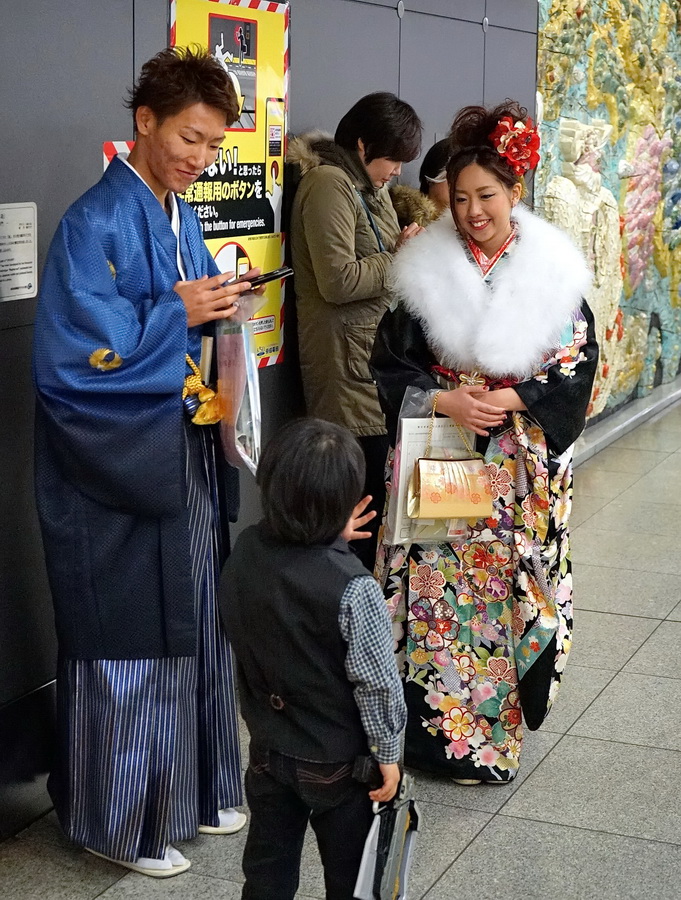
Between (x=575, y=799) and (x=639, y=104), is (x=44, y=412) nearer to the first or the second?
(x=575, y=799)

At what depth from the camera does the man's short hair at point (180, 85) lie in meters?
2.49

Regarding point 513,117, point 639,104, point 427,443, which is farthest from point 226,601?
point 639,104

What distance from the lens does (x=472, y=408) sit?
2.90 m

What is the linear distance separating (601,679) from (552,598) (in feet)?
2.68

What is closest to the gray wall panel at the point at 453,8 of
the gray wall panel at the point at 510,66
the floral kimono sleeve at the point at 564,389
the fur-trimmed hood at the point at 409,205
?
the gray wall panel at the point at 510,66

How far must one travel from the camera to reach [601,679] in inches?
148

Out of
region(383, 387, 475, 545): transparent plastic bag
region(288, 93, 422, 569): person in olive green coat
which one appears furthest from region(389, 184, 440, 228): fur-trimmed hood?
region(383, 387, 475, 545): transparent plastic bag

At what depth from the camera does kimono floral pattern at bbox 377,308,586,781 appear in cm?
304

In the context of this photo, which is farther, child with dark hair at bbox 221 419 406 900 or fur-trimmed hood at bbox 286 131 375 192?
fur-trimmed hood at bbox 286 131 375 192

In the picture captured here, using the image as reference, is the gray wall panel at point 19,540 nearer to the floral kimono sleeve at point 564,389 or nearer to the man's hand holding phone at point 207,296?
the man's hand holding phone at point 207,296

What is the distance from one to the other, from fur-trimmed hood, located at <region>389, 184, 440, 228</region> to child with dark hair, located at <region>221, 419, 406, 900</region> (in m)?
2.27

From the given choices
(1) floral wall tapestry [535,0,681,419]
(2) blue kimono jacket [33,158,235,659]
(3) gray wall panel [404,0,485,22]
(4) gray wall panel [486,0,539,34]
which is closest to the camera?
(2) blue kimono jacket [33,158,235,659]

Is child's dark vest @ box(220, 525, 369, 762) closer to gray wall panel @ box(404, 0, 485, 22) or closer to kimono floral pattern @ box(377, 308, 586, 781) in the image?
kimono floral pattern @ box(377, 308, 586, 781)

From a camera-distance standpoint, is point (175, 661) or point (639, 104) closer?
point (175, 661)
